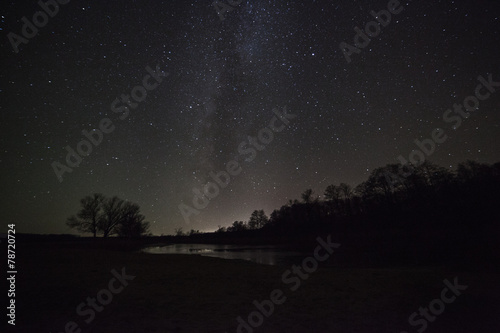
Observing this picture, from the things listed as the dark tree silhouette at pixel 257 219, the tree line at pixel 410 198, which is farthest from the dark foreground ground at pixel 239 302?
the dark tree silhouette at pixel 257 219

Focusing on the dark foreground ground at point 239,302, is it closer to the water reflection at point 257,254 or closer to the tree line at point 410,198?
the water reflection at point 257,254

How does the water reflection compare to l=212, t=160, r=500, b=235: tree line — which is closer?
the water reflection

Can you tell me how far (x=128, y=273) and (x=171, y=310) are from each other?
5001 millimetres

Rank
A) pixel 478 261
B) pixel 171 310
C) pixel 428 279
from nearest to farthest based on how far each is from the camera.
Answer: pixel 171 310 < pixel 428 279 < pixel 478 261

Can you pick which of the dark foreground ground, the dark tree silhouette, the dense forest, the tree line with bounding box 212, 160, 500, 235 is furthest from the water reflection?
the dark tree silhouette

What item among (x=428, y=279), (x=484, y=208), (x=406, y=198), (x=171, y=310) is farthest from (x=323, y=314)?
(x=406, y=198)

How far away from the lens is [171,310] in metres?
5.83

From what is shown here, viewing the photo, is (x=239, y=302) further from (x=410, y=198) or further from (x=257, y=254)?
(x=410, y=198)

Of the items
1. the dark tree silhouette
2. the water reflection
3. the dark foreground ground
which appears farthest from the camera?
the dark tree silhouette

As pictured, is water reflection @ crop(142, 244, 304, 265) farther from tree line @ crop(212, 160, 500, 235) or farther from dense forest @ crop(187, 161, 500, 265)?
tree line @ crop(212, 160, 500, 235)

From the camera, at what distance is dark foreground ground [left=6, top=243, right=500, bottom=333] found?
16.7ft

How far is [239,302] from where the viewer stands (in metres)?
6.68

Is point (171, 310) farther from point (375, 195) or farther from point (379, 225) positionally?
point (375, 195)

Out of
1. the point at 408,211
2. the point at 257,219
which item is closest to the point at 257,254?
the point at 408,211
